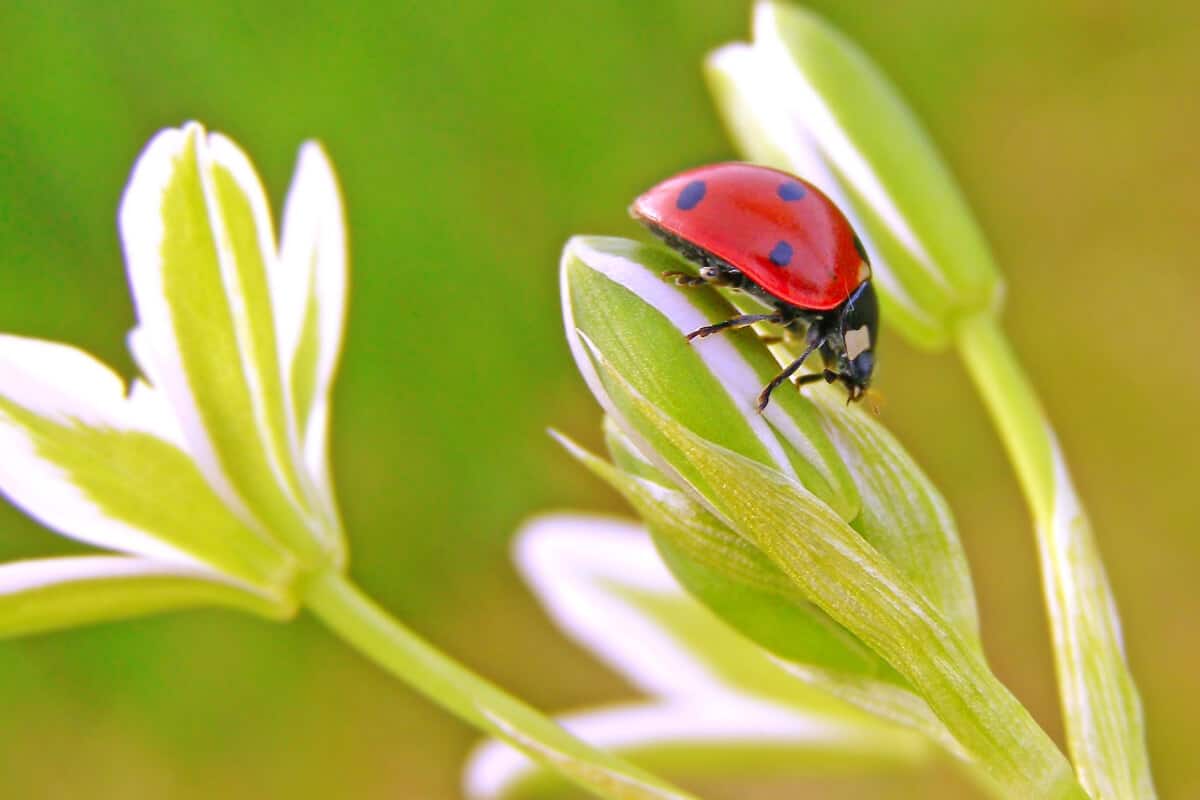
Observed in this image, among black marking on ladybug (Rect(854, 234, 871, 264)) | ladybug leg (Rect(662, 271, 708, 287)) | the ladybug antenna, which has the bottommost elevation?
the ladybug antenna

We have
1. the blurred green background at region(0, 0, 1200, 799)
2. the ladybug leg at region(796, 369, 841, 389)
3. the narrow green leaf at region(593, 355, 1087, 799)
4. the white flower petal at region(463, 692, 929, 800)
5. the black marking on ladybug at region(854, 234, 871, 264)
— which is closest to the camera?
the narrow green leaf at region(593, 355, 1087, 799)

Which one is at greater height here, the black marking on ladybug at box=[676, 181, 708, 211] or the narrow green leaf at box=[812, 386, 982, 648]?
the black marking on ladybug at box=[676, 181, 708, 211]

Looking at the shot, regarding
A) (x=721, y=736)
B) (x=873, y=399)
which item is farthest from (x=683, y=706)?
(x=873, y=399)

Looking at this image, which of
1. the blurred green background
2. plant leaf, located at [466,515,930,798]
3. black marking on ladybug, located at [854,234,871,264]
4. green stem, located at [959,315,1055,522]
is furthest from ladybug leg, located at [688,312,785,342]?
the blurred green background

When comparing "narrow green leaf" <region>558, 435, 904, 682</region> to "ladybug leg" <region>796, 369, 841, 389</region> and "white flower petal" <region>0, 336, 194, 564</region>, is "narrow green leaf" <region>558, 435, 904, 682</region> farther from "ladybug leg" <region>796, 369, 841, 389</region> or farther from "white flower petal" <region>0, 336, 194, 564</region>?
"white flower petal" <region>0, 336, 194, 564</region>

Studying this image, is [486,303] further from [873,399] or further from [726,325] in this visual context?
[726,325]

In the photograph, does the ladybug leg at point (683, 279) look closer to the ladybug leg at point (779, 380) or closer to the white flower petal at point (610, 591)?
the ladybug leg at point (779, 380)

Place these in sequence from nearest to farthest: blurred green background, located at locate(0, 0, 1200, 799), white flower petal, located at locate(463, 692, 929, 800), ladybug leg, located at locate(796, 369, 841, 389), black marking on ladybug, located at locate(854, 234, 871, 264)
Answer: ladybug leg, located at locate(796, 369, 841, 389) → black marking on ladybug, located at locate(854, 234, 871, 264) → white flower petal, located at locate(463, 692, 929, 800) → blurred green background, located at locate(0, 0, 1200, 799)
